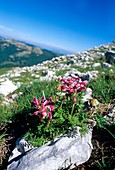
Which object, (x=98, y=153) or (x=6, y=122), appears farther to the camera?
(x=6, y=122)

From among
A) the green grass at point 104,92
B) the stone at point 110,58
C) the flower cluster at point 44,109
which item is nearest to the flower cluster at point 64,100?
the flower cluster at point 44,109

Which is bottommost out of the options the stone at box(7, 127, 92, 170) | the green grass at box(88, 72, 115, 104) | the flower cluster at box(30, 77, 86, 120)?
the stone at box(7, 127, 92, 170)

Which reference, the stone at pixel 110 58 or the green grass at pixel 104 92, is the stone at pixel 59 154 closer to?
the green grass at pixel 104 92

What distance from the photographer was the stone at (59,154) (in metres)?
5.11

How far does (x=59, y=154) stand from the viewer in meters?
5.18

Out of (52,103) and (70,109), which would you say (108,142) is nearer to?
(70,109)

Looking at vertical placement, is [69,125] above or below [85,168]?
above

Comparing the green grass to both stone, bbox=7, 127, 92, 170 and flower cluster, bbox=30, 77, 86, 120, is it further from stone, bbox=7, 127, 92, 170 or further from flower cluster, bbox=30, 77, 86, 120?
stone, bbox=7, 127, 92, 170

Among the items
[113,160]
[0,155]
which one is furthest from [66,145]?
[0,155]

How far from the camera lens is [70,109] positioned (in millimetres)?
5840

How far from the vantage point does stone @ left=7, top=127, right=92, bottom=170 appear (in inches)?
201

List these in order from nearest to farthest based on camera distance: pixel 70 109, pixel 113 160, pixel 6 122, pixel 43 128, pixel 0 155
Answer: pixel 113 160 < pixel 43 128 < pixel 70 109 < pixel 0 155 < pixel 6 122

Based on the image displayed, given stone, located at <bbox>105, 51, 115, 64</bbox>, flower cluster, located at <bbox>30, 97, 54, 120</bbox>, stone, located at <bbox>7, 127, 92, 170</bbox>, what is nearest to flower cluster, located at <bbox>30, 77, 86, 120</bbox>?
flower cluster, located at <bbox>30, 97, 54, 120</bbox>

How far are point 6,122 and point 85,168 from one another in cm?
317
